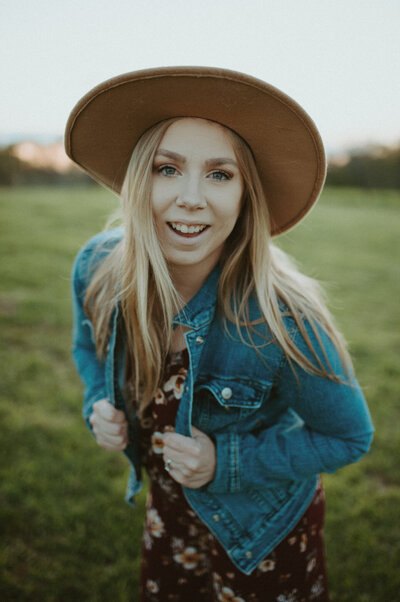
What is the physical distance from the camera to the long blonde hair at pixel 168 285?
147 centimetres

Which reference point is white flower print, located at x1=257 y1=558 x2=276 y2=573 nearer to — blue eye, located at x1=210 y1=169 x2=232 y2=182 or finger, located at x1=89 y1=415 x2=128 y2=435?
finger, located at x1=89 y1=415 x2=128 y2=435

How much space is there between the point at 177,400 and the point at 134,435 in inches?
13.3

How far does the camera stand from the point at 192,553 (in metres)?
Result: 1.80

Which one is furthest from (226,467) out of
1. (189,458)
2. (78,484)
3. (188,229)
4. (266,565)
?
(78,484)

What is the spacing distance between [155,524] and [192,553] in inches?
7.5

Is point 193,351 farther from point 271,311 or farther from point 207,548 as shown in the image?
point 207,548

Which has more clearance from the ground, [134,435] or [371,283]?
[134,435]

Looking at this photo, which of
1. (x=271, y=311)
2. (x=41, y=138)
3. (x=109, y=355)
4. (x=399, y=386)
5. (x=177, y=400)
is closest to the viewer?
(x=271, y=311)

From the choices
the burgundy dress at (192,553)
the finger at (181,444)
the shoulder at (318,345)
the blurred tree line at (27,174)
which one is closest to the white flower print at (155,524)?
the burgundy dress at (192,553)

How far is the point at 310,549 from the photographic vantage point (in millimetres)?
1652

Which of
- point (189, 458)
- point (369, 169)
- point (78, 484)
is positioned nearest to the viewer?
point (189, 458)

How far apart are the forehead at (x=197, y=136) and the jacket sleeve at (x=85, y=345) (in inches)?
28.2

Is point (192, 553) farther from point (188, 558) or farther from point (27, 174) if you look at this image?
point (27, 174)

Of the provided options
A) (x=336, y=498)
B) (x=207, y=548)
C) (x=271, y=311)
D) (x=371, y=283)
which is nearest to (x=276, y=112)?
(x=271, y=311)
